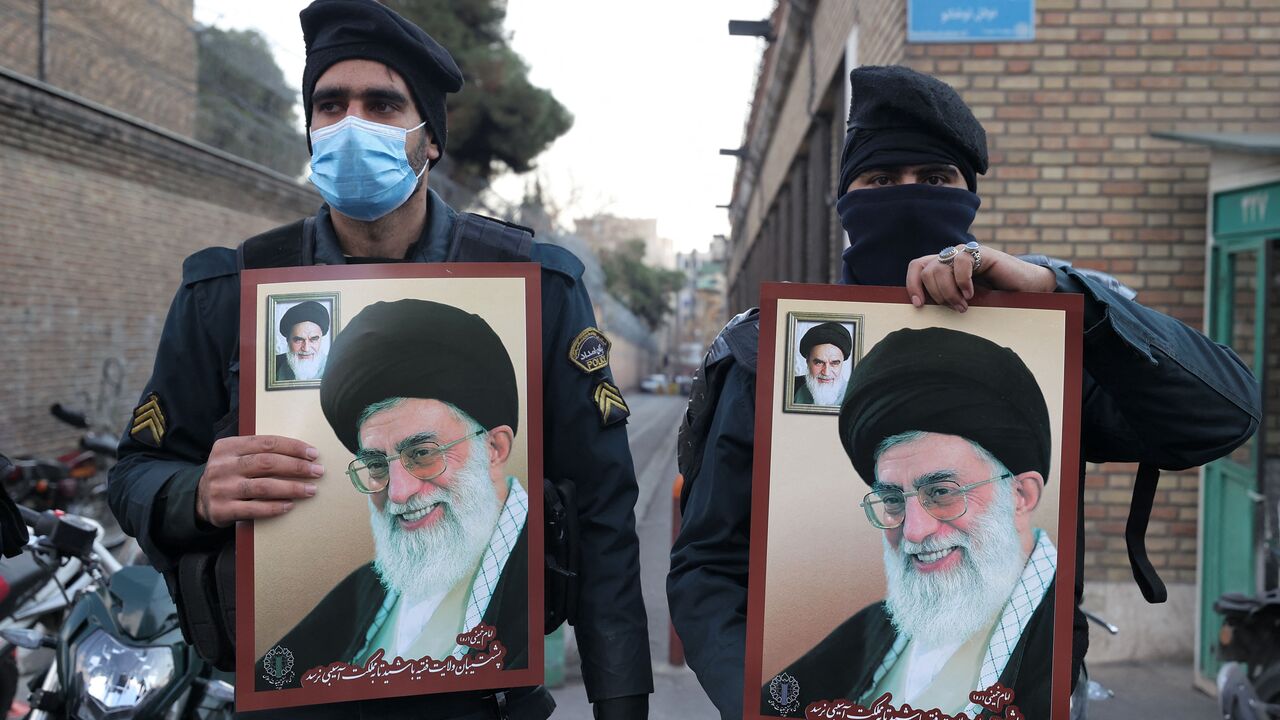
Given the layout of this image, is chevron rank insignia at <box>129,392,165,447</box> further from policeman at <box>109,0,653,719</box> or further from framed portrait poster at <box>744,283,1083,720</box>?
framed portrait poster at <box>744,283,1083,720</box>

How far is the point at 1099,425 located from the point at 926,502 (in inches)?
16.8

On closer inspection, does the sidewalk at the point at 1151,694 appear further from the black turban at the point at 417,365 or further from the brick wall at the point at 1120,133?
the black turban at the point at 417,365

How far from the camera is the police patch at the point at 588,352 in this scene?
1846 mm

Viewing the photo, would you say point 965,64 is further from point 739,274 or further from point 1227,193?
point 739,274

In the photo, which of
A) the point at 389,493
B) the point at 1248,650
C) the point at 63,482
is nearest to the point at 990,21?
the point at 1248,650

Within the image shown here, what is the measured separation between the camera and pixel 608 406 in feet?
6.05

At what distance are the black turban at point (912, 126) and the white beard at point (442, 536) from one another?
2.76ft

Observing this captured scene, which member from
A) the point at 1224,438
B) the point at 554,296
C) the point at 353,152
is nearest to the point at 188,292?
the point at 353,152

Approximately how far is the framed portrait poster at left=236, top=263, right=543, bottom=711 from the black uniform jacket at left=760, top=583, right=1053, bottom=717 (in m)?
0.47

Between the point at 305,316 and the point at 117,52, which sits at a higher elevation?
the point at 117,52

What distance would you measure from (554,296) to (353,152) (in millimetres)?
450

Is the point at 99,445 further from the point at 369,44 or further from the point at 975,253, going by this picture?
the point at 975,253

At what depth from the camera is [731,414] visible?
1636 mm

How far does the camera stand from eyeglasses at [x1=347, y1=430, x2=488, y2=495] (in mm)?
1633
